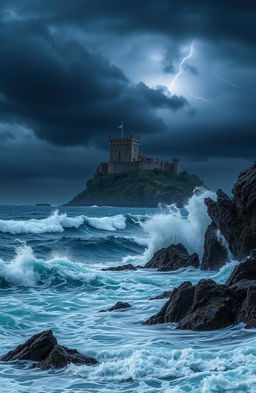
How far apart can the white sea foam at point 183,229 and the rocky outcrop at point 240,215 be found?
8270mm

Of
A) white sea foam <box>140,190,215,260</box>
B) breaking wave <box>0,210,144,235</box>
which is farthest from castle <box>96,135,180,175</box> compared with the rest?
white sea foam <box>140,190,215,260</box>

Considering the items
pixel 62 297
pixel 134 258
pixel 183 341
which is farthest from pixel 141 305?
pixel 134 258

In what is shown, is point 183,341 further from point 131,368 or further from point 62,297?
point 62,297

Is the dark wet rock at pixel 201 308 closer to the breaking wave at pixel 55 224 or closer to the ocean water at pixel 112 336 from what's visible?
the ocean water at pixel 112 336

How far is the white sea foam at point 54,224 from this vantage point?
1790 inches

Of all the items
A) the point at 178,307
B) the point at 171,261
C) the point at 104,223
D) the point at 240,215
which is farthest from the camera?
the point at 104,223

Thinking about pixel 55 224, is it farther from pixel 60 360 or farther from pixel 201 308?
pixel 60 360

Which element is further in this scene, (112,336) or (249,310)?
(112,336)

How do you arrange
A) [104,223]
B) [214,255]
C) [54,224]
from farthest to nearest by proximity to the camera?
1. [104,223]
2. [54,224]
3. [214,255]

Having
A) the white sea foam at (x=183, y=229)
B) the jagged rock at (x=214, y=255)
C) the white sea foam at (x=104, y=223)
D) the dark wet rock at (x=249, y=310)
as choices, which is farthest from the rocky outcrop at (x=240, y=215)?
the white sea foam at (x=104, y=223)

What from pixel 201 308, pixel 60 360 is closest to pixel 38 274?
pixel 201 308

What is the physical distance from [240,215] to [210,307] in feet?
32.4

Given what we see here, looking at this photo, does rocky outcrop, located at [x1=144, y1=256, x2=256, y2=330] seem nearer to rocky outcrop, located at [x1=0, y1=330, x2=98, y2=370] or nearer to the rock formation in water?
rocky outcrop, located at [x1=0, y1=330, x2=98, y2=370]

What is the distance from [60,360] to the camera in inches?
358
